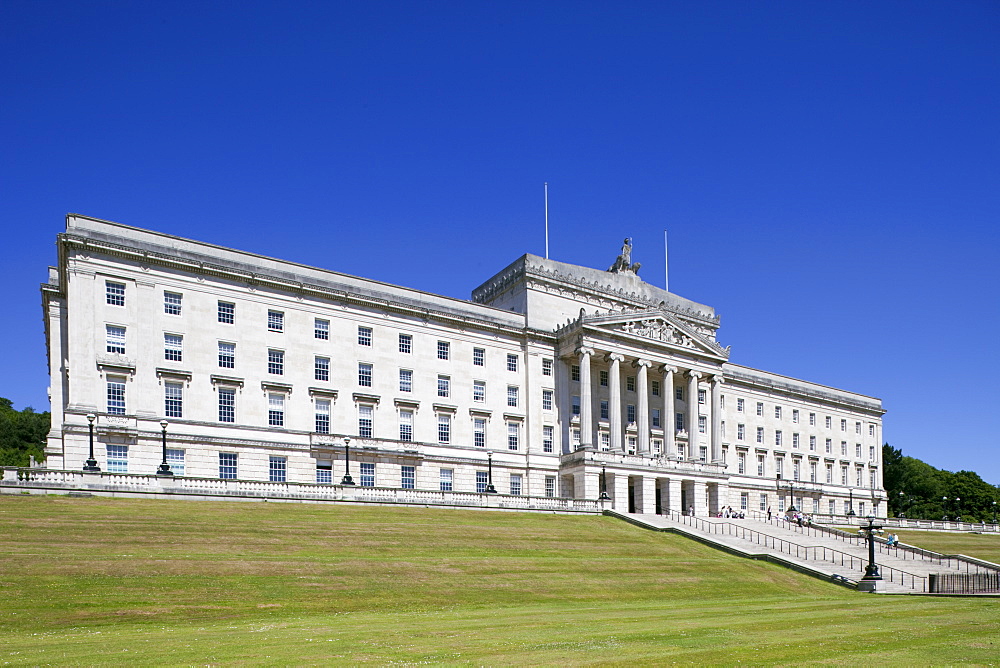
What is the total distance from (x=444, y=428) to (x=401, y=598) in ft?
123

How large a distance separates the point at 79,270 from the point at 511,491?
121 ft

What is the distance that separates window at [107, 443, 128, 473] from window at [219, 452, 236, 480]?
20.7ft

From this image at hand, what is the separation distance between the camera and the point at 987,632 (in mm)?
21156

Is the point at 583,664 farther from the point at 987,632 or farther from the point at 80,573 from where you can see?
the point at 80,573

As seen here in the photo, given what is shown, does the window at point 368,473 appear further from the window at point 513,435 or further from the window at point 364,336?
the window at point 513,435

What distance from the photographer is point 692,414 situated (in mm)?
77688

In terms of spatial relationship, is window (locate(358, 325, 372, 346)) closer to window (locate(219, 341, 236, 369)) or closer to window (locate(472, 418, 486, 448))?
window (locate(219, 341, 236, 369))

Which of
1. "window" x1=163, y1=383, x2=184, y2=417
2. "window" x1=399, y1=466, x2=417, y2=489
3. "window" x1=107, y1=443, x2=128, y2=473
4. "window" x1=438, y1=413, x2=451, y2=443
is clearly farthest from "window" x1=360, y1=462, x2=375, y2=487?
"window" x1=107, y1=443, x2=128, y2=473

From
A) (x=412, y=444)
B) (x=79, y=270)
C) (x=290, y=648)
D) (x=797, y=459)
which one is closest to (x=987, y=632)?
(x=290, y=648)

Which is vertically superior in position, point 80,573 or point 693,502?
point 80,573

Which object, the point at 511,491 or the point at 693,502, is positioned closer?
the point at 511,491

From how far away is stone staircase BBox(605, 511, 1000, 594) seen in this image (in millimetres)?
42906

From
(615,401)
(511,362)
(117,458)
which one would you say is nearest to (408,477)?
(511,362)

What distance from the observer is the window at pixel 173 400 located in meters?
54.8
